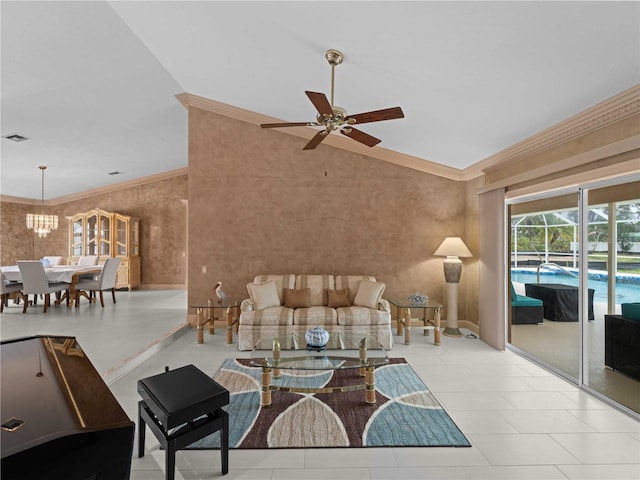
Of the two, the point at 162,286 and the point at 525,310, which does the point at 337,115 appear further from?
the point at 162,286

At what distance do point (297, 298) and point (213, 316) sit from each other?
52.3 inches

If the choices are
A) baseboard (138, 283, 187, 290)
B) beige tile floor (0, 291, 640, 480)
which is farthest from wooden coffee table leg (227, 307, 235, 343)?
baseboard (138, 283, 187, 290)

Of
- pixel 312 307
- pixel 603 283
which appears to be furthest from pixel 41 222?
pixel 603 283

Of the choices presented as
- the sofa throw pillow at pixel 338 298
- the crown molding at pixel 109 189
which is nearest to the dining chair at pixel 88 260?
the crown molding at pixel 109 189

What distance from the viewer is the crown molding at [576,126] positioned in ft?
8.23

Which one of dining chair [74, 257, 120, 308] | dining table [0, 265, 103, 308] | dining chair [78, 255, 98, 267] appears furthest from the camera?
dining chair [78, 255, 98, 267]

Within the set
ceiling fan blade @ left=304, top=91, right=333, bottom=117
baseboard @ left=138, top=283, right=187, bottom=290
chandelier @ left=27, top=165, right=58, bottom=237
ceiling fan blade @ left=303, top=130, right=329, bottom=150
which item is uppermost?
ceiling fan blade @ left=304, top=91, right=333, bottom=117

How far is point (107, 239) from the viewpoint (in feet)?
27.6

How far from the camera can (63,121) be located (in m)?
4.65

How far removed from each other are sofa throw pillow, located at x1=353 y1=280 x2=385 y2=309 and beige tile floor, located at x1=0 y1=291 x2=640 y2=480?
2.12ft

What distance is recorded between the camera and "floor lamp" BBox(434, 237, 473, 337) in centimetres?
479

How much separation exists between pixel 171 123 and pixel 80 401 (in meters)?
5.21

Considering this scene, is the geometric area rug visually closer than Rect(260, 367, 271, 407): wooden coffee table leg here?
Yes

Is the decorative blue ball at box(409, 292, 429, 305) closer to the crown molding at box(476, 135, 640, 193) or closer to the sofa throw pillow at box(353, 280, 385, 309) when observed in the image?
the sofa throw pillow at box(353, 280, 385, 309)
